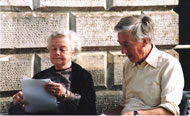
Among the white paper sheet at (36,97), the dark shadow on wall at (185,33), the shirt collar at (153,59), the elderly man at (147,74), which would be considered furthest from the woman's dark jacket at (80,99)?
the dark shadow on wall at (185,33)

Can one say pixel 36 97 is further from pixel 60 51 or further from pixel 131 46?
pixel 131 46

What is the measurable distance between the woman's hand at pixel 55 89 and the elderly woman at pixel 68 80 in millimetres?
70

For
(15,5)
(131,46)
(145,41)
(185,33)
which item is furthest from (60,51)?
(185,33)

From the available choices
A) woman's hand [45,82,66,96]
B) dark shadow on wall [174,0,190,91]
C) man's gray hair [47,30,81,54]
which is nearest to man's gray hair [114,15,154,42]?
man's gray hair [47,30,81,54]

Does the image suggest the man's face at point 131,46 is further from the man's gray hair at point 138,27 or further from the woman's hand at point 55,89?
the woman's hand at point 55,89

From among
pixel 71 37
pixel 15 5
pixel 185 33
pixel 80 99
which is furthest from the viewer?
pixel 185 33

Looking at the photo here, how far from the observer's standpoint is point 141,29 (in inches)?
117

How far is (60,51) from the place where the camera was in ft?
10.5

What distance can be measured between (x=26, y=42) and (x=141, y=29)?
1399 millimetres

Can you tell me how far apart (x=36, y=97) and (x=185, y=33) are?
2.11 m

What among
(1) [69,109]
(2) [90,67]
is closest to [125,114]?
(1) [69,109]

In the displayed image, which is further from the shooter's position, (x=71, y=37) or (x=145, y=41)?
(x=71, y=37)

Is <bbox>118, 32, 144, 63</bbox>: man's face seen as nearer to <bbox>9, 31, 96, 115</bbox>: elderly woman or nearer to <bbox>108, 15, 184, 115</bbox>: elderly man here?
<bbox>108, 15, 184, 115</bbox>: elderly man

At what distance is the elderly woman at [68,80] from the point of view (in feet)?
10.2
